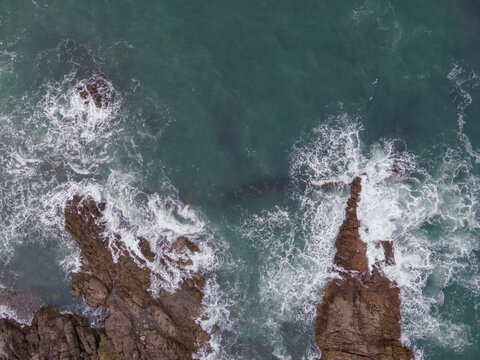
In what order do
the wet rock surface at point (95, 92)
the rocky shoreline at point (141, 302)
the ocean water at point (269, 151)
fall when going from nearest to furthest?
the rocky shoreline at point (141, 302), the ocean water at point (269, 151), the wet rock surface at point (95, 92)

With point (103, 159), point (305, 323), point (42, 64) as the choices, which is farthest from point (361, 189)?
point (42, 64)

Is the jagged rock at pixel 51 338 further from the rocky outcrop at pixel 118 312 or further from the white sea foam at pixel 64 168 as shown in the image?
the white sea foam at pixel 64 168

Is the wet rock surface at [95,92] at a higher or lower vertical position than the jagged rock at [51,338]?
higher

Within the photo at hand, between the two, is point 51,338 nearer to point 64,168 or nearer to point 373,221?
Result: point 64,168

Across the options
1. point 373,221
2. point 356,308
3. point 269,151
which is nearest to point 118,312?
point 269,151

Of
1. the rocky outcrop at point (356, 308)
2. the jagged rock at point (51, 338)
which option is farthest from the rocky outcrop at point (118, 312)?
the rocky outcrop at point (356, 308)

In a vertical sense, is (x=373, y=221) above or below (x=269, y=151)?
below
